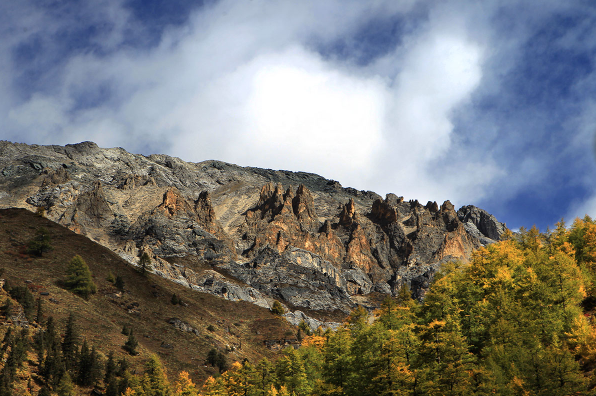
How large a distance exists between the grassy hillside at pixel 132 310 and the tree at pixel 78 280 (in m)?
2.24

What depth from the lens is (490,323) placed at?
58312 millimetres

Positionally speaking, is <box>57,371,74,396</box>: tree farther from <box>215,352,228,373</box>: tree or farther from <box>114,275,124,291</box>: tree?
<box>114,275,124,291</box>: tree

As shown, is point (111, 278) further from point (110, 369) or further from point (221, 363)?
point (110, 369)

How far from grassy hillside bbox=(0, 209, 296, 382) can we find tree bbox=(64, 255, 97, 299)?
224cm

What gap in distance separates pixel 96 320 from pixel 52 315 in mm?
11680

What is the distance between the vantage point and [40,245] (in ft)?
411

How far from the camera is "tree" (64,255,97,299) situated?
113 meters

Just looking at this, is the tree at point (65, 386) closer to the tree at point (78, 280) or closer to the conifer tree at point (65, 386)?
the conifer tree at point (65, 386)

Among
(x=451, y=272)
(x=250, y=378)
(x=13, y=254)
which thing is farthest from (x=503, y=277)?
(x=13, y=254)

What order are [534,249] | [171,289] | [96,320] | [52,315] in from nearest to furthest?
[534,249] → [52,315] → [96,320] → [171,289]

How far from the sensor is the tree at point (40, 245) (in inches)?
4902

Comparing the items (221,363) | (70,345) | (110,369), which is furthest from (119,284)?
(110,369)

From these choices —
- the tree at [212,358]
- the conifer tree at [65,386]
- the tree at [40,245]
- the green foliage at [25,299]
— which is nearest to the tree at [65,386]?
the conifer tree at [65,386]

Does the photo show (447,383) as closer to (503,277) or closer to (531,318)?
(531,318)
